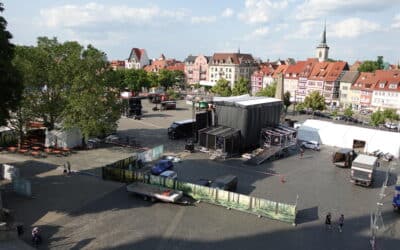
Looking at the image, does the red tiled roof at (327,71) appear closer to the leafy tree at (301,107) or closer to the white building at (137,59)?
the leafy tree at (301,107)

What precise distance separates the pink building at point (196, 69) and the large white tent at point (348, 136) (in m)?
85.2

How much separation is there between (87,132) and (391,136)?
36.9 metres

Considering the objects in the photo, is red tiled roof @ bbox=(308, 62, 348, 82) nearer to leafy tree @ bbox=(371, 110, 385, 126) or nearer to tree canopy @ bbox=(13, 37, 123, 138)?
leafy tree @ bbox=(371, 110, 385, 126)

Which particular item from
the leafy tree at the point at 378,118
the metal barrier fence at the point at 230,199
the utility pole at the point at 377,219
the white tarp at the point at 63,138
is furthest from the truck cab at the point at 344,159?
the leafy tree at the point at 378,118

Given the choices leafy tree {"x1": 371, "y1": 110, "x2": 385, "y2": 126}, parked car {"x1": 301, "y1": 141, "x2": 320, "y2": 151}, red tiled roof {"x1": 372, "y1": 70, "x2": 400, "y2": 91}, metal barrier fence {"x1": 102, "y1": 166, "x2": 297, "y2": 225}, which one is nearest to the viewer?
metal barrier fence {"x1": 102, "y1": 166, "x2": 297, "y2": 225}

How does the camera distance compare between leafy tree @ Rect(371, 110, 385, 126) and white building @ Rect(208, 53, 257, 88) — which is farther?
white building @ Rect(208, 53, 257, 88)

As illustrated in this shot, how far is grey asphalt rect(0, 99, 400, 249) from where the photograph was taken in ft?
65.4

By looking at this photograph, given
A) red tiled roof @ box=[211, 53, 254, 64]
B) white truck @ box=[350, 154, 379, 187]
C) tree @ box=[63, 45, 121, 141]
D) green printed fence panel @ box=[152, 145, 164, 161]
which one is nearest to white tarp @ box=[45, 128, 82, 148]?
tree @ box=[63, 45, 121, 141]

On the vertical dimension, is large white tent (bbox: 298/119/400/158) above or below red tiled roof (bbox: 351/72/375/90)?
below

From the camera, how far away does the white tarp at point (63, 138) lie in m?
38.8

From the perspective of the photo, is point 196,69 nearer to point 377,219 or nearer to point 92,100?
point 92,100

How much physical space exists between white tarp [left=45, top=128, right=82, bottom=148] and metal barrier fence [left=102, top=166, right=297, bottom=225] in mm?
13218

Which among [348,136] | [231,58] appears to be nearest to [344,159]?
[348,136]

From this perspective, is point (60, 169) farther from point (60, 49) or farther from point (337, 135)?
point (337, 135)
